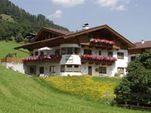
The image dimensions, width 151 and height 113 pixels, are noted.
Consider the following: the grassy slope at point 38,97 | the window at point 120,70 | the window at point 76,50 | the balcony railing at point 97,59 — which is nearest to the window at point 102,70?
the balcony railing at point 97,59

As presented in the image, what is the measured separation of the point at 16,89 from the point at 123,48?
3273cm

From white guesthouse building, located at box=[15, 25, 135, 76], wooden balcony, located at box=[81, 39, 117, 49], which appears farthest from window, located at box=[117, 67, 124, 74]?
wooden balcony, located at box=[81, 39, 117, 49]

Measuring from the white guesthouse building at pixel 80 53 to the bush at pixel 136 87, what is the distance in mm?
19964

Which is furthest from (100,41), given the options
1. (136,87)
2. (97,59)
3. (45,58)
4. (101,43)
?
(136,87)

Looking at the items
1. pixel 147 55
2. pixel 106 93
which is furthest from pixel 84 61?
pixel 147 55

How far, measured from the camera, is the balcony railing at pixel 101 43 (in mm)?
61797

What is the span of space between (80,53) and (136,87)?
23.7 metres

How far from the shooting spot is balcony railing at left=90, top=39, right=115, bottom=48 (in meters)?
61.8

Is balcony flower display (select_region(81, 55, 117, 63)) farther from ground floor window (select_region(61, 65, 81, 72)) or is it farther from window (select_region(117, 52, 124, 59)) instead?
window (select_region(117, 52, 124, 59))

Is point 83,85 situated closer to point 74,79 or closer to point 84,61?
point 74,79

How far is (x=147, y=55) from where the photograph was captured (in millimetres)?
39469

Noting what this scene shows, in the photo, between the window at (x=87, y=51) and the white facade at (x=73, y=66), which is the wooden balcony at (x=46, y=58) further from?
the window at (x=87, y=51)

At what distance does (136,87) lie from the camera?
3781 centimetres

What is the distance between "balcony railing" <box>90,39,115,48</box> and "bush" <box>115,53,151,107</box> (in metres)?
22.5
